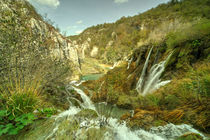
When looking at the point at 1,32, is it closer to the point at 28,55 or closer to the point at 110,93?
the point at 28,55

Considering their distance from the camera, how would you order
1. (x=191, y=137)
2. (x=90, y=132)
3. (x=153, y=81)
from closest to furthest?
1. (x=191, y=137)
2. (x=90, y=132)
3. (x=153, y=81)

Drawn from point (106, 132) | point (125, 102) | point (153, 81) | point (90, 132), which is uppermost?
point (90, 132)

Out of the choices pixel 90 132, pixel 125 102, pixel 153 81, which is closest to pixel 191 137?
pixel 90 132

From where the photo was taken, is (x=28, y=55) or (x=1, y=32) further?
(x=28, y=55)

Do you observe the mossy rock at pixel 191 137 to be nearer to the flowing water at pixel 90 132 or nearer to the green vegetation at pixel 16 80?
the flowing water at pixel 90 132

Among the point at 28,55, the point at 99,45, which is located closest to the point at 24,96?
the point at 28,55

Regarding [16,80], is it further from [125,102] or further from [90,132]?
[125,102]

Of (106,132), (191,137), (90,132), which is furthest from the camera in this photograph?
(106,132)

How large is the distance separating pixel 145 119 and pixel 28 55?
4.26 meters

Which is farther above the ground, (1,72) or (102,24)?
(102,24)

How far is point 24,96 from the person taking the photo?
5.59 feet

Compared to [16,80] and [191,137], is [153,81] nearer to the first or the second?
[191,137]

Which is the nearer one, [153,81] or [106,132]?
[106,132]

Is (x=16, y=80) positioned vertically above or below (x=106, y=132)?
above
